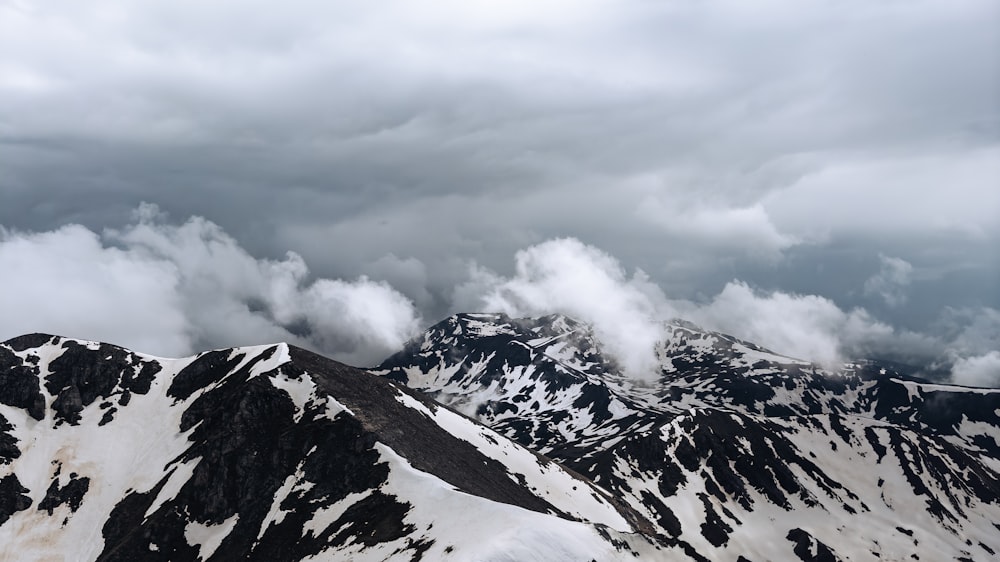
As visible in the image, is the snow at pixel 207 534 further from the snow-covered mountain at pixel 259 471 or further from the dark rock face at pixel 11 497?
the dark rock face at pixel 11 497

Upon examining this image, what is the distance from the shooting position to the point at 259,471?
5379 inches

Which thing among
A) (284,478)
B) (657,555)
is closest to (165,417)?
(284,478)

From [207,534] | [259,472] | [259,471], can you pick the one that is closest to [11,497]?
[207,534]

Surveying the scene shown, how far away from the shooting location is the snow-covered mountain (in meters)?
98.8

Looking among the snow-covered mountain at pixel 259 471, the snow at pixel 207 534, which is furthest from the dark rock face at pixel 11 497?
the snow at pixel 207 534

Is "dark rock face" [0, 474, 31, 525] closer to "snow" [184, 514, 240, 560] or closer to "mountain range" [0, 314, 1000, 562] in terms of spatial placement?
"mountain range" [0, 314, 1000, 562]

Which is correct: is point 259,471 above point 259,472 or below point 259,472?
above

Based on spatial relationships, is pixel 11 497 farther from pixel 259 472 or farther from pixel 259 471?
pixel 259 472

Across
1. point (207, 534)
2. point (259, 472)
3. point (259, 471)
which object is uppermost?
point (259, 471)

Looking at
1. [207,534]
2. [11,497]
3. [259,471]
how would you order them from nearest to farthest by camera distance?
[207,534] → [259,471] → [11,497]

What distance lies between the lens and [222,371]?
17725 cm

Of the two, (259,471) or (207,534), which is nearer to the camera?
(207,534)

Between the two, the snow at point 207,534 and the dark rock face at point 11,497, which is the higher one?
the dark rock face at point 11,497

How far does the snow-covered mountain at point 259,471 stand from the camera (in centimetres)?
9875
